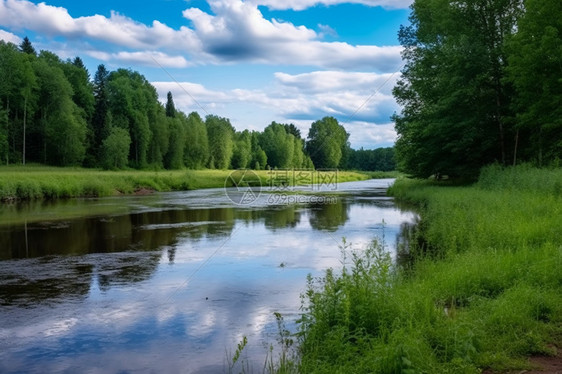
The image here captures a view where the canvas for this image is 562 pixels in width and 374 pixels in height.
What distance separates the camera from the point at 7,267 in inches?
504

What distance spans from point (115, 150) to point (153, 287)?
6009cm

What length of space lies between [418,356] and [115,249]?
1235 centimetres

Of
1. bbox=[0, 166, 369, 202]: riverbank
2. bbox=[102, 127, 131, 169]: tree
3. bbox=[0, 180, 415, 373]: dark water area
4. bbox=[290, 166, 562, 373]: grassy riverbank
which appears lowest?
bbox=[0, 180, 415, 373]: dark water area

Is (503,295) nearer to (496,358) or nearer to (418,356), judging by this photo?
(496,358)

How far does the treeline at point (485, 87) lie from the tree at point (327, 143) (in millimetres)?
99289

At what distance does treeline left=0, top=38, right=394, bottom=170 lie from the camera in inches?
2502

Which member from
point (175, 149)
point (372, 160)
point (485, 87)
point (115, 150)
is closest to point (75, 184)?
point (115, 150)

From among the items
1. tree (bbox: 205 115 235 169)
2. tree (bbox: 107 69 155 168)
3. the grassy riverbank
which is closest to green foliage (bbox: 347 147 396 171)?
tree (bbox: 205 115 235 169)

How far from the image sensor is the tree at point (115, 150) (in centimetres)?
6650

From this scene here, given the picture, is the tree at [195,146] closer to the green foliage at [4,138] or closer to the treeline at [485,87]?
the green foliage at [4,138]

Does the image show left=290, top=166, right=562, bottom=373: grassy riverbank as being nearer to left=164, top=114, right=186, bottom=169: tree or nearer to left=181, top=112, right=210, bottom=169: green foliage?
left=164, top=114, right=186, bottom=169: tree

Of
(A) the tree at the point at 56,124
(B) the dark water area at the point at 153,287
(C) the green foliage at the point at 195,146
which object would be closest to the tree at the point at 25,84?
(A) the tree at the point at 56,124

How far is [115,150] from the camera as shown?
66875 millimetres

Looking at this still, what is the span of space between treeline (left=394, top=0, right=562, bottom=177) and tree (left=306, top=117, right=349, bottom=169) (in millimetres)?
99289
